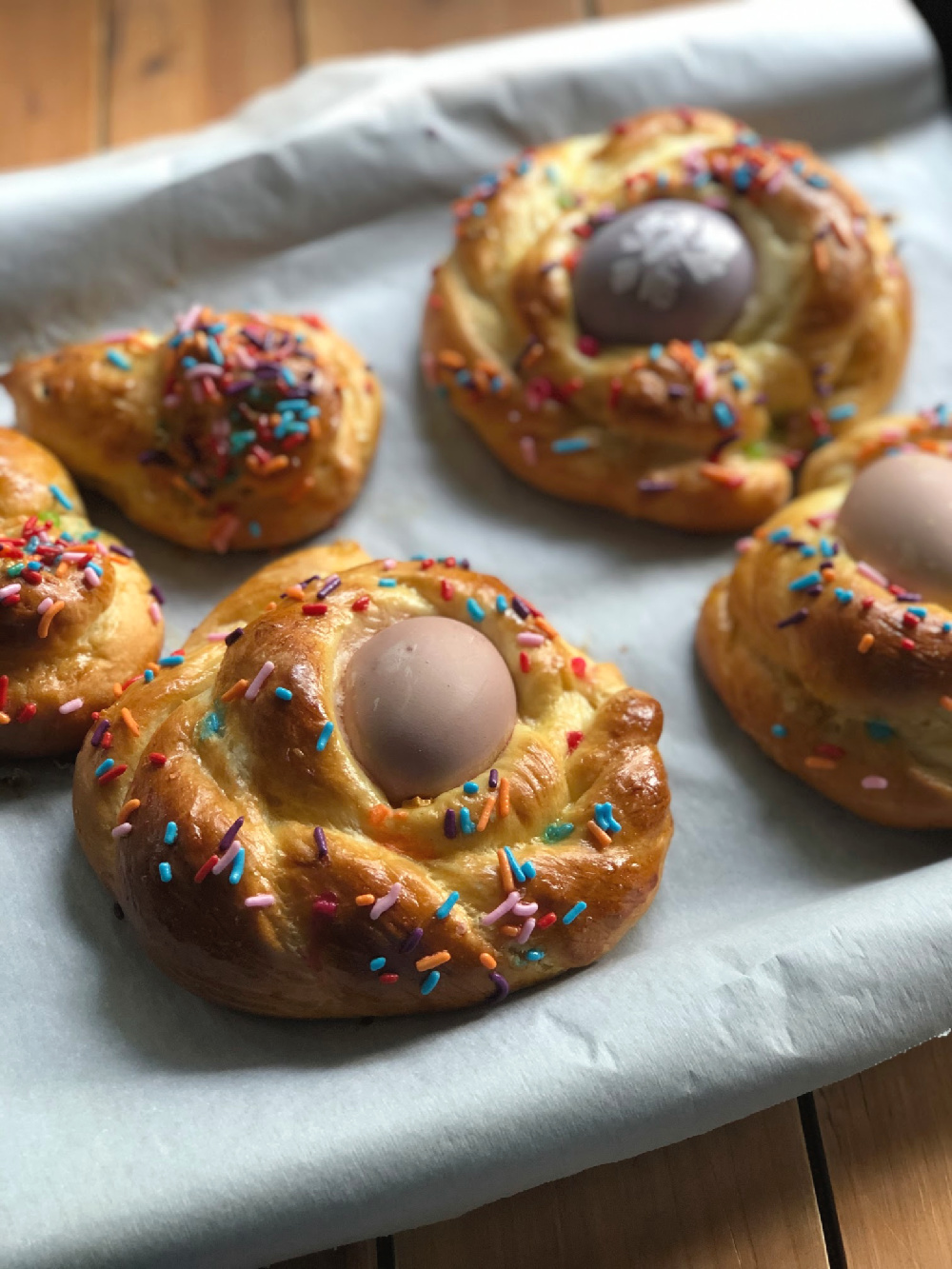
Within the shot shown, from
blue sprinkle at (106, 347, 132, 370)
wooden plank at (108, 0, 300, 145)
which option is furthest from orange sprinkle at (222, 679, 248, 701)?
wooden plank at (108, 0, 300, 145)

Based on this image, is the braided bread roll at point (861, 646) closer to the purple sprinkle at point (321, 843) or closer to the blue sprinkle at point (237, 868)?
the purple sprinkle at point (321, 843)

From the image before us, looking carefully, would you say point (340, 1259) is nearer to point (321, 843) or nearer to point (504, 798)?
point (321, 843)

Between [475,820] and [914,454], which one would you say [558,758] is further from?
[914,454]

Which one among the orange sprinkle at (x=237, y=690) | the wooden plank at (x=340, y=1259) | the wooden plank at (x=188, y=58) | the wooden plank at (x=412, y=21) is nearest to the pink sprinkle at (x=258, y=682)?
the orange sprinkle at (x=237, y=690)

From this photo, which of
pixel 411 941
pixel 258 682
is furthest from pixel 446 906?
pixel 258 682

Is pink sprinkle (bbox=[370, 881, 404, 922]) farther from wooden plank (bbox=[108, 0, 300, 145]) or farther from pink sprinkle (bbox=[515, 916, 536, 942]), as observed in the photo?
wooden plank (bbox=[108, 0, 300, 145])

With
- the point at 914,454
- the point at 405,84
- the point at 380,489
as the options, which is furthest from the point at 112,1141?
the point at 405,84

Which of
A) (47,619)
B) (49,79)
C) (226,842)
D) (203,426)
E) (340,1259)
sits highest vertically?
(49,79)
